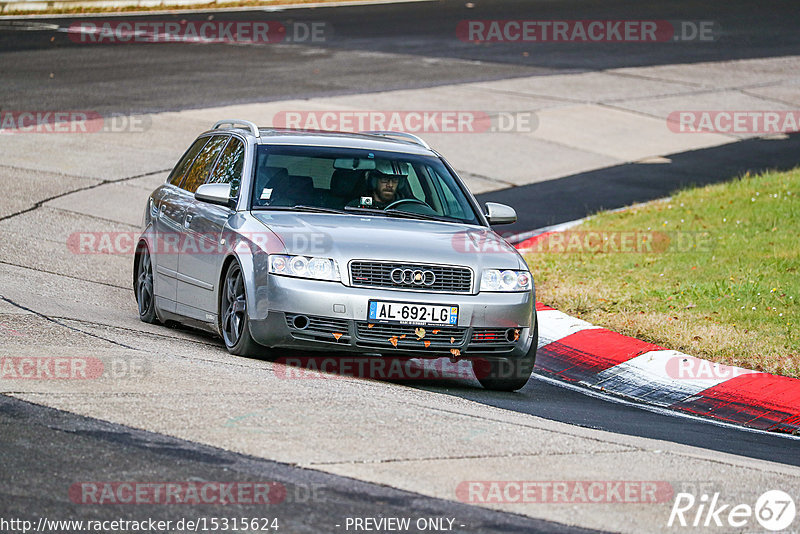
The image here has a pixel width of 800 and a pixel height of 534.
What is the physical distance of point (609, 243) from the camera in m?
13.9

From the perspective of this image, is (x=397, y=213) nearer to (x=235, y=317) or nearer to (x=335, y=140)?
(x=335, y=140)

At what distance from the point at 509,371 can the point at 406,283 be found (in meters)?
1.07

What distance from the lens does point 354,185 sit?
9.17 metres

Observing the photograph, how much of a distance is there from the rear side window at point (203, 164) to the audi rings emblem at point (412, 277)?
8.35 feet

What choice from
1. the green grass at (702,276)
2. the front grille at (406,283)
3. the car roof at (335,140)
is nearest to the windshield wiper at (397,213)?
the car roof at (335,140)

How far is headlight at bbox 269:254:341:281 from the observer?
7969mm

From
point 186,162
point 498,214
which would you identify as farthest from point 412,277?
point 186,162

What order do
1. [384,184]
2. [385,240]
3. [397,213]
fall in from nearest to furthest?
[385,240] → [397,213] → [384,184]

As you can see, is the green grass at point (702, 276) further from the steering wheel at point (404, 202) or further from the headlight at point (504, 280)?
the steering wheel at point (404, 202)

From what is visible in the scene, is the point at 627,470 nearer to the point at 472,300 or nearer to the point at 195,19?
the point at 472,300

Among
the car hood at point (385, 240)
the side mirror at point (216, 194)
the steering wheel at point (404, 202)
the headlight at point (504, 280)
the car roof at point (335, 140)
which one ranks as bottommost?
the headlight at point (504, 280)

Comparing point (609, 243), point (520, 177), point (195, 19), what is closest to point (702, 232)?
point (609, 243)

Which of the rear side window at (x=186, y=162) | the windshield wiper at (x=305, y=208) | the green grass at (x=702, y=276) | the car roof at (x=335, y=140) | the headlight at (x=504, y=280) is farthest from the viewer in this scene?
the rear side window at (x=186, y=162)

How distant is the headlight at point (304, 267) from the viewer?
7969 mm
